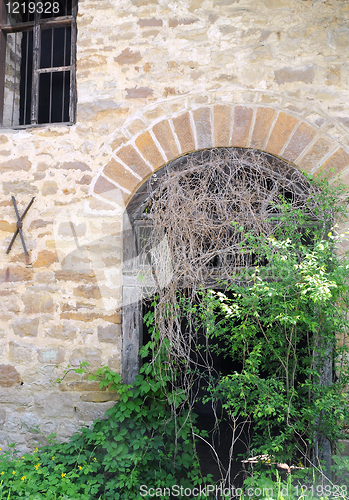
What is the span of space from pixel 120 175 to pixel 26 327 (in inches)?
61.3

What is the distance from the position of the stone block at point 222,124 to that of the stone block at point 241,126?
5cm

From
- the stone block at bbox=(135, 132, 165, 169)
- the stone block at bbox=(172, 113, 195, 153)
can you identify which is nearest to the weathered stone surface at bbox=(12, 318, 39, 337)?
the stone block at bbox=(135, 132, 165, 169)

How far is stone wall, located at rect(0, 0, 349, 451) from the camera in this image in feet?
10.3

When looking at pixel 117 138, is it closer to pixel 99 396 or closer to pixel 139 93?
pixel 139 93

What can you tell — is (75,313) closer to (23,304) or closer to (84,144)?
(23,304)

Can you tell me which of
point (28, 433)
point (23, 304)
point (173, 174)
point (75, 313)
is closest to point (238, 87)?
point (173, 174)

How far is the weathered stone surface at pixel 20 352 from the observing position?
3332mm

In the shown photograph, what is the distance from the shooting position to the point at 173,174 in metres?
3.19

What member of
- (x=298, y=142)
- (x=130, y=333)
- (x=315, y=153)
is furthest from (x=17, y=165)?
(x=315, y=153)

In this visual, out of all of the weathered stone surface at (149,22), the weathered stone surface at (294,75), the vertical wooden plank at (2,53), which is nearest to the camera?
the weathered stone surface at (294,75)

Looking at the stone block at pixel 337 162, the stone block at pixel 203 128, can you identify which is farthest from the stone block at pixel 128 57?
the stone block at pixel 337 162

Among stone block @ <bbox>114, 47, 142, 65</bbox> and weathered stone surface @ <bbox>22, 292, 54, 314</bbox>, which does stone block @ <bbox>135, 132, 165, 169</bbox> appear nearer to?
stone block @ <bbox>114, 47, 142, 65</bbox>

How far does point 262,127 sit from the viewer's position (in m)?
3.11

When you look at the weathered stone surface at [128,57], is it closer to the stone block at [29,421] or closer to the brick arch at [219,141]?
the brick arch at [219,141]
